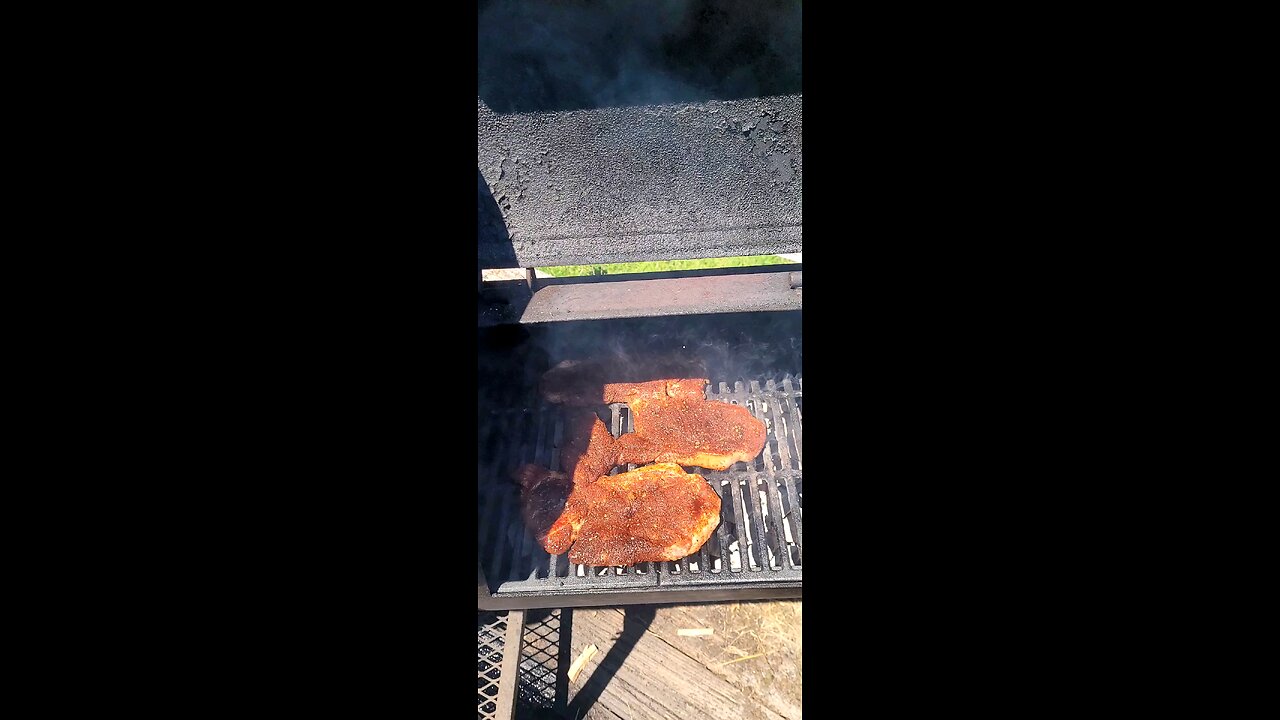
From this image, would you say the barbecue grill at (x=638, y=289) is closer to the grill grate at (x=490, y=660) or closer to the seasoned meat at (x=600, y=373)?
the seasoned meat at (x=600, y=373)

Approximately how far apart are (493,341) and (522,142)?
1.18 metres

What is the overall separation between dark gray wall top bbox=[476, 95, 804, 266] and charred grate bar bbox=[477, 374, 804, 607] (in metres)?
0.82

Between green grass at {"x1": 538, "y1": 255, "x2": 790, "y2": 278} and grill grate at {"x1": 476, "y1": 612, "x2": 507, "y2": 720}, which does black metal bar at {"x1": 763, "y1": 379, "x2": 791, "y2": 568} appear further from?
green grass at {"x1": 538, "y1": 255, "x2": 790, "y2": 278}

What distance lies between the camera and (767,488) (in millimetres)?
3160

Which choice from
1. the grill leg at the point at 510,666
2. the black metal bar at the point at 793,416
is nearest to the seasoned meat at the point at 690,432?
the black metal bar at the point at 793,416

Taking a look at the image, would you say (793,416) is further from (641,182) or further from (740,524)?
(641,182)

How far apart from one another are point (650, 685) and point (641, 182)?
7.32 ft

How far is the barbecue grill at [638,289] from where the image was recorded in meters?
2.75

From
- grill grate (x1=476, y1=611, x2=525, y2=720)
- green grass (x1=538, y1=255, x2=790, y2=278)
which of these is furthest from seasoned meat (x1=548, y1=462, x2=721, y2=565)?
green grass (x1=538, y1=255, x2=790, y2=278)

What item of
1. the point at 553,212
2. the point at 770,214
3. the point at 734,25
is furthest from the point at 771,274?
the point at 734,25

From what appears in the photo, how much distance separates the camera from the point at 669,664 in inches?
128

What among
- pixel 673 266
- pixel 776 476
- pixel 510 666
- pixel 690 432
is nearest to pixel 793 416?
pixel 776 476

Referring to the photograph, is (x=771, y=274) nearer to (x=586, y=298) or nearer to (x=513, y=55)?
(x=586, y=298)

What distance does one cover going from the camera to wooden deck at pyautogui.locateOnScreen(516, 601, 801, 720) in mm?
3086
